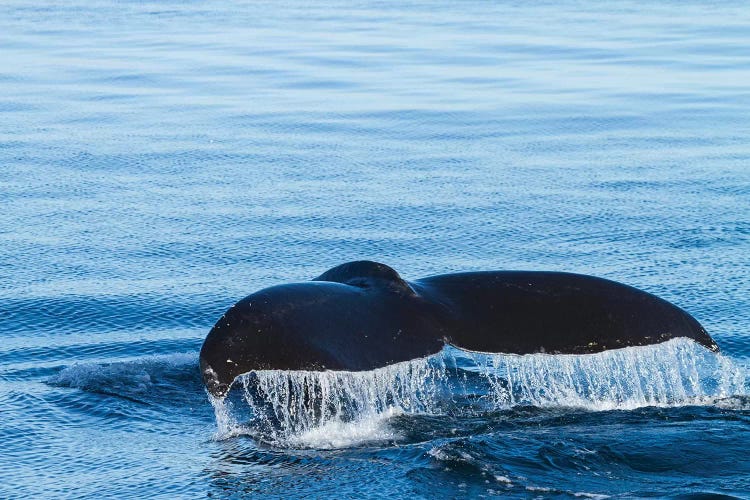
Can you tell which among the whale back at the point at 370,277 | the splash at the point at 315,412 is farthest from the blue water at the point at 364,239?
the whale back at the point at 370,277

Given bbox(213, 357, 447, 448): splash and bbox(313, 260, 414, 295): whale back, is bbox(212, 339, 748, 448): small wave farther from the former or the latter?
bbox(313, 260, 414, 295): whale back

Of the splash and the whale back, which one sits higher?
the whale back

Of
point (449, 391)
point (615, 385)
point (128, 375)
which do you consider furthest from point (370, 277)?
point (128, 375)

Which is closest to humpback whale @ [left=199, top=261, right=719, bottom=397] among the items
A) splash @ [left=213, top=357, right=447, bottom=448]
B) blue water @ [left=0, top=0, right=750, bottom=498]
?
blue water @ [left=0, top=0, right=750, bottom=498]

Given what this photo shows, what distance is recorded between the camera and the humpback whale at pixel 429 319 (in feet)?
15.2

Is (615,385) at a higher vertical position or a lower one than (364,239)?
lower

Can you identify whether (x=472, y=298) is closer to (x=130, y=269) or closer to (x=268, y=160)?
(x=130, y=269)

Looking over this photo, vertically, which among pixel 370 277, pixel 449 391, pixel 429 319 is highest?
pixel 370 277

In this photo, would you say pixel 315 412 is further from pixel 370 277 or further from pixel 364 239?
pixel 364 239

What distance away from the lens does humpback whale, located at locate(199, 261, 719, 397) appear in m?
4.64

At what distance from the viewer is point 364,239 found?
9773 millimetres

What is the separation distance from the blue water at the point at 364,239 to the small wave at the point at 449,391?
2 centimetres

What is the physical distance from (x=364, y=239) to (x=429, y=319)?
476 centimetres

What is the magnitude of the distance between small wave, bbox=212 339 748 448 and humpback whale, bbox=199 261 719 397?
2.4 inches
